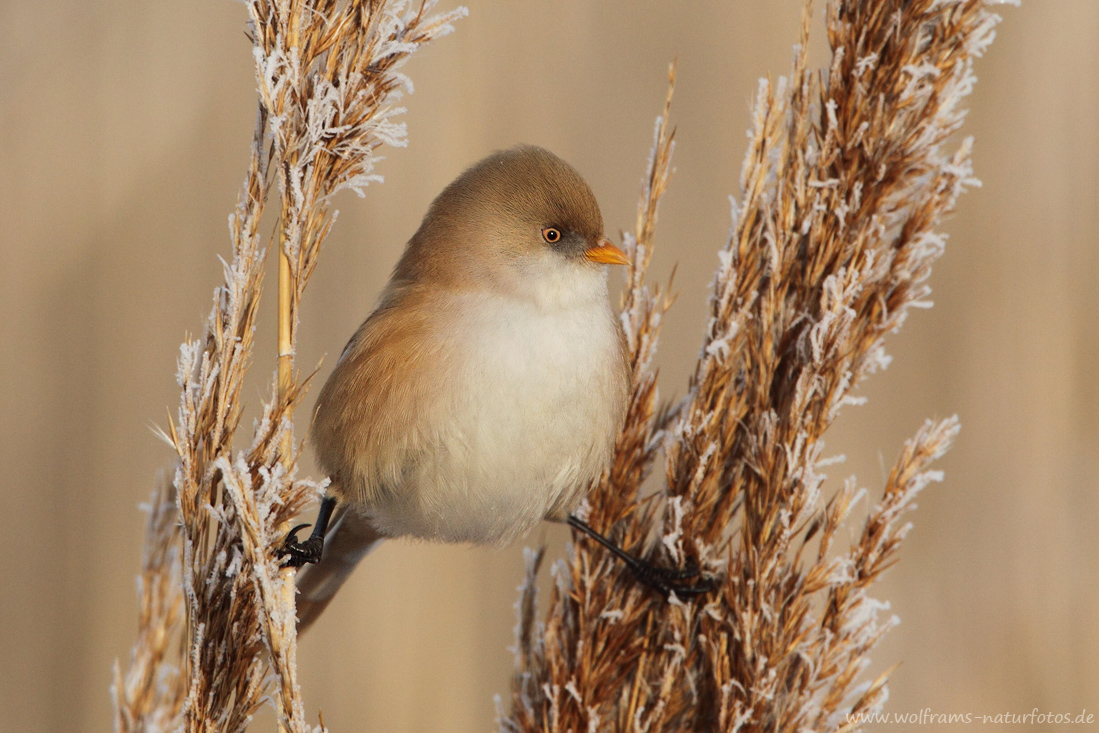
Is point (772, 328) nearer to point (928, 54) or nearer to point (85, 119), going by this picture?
point (928, 54)

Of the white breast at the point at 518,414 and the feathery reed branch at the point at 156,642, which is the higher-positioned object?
the white breast at the point at 518,414

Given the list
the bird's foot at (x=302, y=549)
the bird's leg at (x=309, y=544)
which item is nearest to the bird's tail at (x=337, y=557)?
the bird's leg at (x=309, y=544)

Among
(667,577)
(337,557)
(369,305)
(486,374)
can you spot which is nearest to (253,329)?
(486,374)

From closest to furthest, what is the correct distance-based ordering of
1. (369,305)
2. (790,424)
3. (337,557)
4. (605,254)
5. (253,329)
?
(253,329) → (790,424) → (605,254) → (337,557) → (369,305)

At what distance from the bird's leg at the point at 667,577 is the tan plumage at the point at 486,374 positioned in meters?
0.18

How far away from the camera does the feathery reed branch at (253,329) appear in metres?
1.11

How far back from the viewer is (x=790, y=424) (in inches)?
55.6

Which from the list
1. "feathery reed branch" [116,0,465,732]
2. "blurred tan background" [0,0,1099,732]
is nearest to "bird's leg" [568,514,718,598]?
"feathery reed branch" [116,0,465,732]

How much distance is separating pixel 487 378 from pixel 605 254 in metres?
0.35

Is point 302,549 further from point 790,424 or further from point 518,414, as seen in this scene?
point 790,424

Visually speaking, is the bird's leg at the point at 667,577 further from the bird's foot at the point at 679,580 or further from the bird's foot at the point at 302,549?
the bird's foot at the point at 302,549

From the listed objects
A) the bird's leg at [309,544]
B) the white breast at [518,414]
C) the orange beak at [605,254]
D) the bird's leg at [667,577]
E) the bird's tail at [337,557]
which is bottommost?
the bird's tail at [337,557]

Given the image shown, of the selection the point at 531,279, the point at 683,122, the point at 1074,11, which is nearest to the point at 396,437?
the point at 531,279

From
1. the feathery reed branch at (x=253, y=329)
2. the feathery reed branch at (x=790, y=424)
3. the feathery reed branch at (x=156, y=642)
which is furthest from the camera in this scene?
the feathery reed branch at (x=156, y=642)
